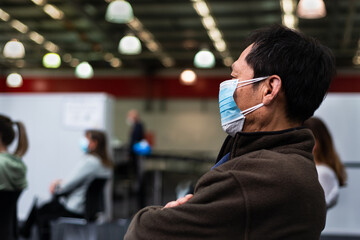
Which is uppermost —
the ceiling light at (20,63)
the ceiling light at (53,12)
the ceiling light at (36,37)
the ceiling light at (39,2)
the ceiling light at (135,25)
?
the ceiling light at (39,2)

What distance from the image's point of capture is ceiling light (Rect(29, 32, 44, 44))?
12572 millimetres

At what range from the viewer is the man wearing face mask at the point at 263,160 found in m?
0.86

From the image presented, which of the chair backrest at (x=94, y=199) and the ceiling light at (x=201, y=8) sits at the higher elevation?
the ceiling light at (x=201, y=8)

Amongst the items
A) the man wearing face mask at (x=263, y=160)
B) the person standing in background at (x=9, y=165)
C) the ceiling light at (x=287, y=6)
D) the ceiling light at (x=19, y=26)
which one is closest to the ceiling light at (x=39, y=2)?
the ceiling light at (x=19, y=26)

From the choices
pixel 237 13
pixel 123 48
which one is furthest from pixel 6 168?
pixel 237 13

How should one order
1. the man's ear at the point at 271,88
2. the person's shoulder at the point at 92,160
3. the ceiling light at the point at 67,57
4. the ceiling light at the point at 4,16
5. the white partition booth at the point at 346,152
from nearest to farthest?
the man's ear at the point at 271,88
the person's shoulder at the point at 92,160
the white partition booth at the point at 346,152
the ceiling light at the point at 4,16
the ceiling light at the point at 67,57

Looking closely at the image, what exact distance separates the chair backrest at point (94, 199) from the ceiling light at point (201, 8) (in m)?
6.08

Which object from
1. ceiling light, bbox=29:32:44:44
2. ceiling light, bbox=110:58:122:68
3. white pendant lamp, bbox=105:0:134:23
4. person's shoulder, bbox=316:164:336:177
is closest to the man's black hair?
person's shoulder, bbox=316:164:336:177

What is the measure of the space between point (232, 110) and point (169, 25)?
10.9m

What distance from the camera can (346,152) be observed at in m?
5.68

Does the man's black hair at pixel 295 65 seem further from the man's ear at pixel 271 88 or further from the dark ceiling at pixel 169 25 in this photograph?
the dark ceiling at pixel 169 25

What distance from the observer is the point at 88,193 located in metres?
4.30

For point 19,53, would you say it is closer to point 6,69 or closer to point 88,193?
point 88,193

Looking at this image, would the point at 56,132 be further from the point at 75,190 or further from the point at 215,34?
the point at 215,34
